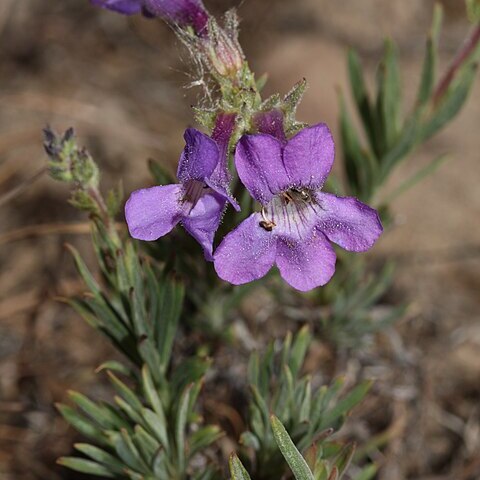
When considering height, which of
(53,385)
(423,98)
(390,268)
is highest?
(423,98)

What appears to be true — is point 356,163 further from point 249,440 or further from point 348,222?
point 249,440

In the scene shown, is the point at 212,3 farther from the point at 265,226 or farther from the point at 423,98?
the point at 265,226

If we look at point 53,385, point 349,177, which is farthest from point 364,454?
point 53,385

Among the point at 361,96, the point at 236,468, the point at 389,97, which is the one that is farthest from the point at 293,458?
the point at 361,96

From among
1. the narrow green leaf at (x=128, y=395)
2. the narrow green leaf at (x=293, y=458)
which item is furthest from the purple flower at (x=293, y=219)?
the narrow green leaf at (x=128, y=395)

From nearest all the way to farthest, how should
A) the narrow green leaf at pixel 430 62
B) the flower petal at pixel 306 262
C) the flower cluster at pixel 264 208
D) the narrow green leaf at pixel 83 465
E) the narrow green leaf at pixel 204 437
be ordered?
the flower cluster at pixel 264 208 → the flower petal at pixel 306 262 → the narrow green leaf at pixel 83 465 → the narrow green leaf at pixel 204 437 → the narrow green leaf at pixel 430 62

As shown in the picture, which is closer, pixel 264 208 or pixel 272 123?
pixel 272 123

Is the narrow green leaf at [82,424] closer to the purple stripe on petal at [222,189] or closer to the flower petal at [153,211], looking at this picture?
the flower petal at [153,211]
